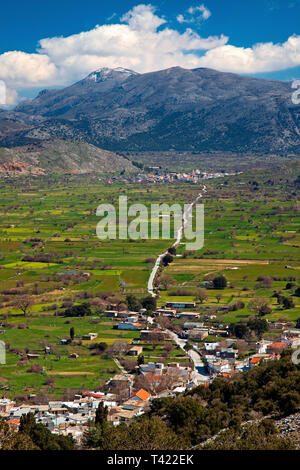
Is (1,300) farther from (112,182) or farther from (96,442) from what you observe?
(112,182)

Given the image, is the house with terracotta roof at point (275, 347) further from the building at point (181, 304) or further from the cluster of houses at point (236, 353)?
the building at point (181, 304)

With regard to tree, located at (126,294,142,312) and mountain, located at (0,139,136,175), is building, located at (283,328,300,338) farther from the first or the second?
mountain, located at (0,139,136,175)

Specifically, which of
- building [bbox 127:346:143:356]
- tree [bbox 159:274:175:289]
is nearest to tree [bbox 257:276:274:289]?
tree [bbox 159:274:175:289]

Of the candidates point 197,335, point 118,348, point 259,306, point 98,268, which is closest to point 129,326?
point 197,335

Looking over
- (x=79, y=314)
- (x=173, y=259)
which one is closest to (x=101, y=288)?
(x=79, y=314)

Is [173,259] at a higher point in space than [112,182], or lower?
lower

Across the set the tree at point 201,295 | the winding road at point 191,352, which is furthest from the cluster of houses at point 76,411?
the tree at point 201,295
